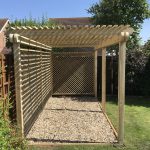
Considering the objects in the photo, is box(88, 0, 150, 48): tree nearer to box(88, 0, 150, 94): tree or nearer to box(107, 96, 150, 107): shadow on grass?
box(88, 0, 150, 94): tree

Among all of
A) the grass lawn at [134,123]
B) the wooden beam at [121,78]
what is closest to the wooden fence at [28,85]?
the grass lawn at [134,123]

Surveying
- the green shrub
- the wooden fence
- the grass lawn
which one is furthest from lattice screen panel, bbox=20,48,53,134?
the grass lawn

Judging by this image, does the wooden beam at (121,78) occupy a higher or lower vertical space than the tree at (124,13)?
lower

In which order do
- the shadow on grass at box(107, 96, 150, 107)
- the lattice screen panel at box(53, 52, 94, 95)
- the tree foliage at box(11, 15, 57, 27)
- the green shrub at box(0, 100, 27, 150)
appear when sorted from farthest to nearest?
the tree foliage at box(11, 15, 57, 27)
the lattice screen panel at box(53, 52, 94, 95)
the shadow on grass at box(107, 96, 150, 107)
the green shrub at box(0, 100, 27, 150)

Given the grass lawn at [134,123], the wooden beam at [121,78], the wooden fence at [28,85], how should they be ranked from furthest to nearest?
the wooden beam at [121,78] < the grass lawn at [134,123] < the wooden fence at [28,85]

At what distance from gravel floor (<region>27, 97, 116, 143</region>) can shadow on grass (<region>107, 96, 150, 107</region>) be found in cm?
154

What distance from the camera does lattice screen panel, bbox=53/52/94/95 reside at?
50.0ft

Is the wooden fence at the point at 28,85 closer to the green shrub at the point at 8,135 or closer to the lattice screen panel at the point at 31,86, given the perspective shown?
the lattice screen panel at the point at 31,86

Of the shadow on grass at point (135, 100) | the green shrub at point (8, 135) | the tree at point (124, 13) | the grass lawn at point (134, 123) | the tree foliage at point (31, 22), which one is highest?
the tree at point (124, 13)

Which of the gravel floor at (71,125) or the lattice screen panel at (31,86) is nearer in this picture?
the gravel floor at (71,125)

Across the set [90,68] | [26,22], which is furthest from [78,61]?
[26,22]

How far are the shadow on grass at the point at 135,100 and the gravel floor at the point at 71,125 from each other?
60.8 inches

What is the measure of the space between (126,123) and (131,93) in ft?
19.7

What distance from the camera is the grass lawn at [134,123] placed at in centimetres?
700
